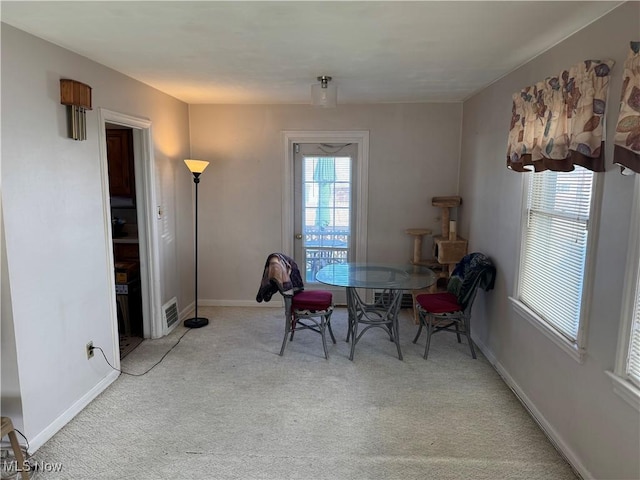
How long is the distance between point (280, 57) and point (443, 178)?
249 centimetres

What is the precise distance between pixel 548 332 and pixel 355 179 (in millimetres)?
2660

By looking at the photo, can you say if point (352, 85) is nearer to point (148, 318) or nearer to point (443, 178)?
point (443, 178)

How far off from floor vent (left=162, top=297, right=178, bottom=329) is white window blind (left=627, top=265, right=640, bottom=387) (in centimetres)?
356

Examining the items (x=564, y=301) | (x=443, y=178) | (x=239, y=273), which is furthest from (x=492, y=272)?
(x=239, y=273)

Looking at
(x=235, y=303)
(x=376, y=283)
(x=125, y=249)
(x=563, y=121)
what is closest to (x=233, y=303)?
(x=235, y=303)

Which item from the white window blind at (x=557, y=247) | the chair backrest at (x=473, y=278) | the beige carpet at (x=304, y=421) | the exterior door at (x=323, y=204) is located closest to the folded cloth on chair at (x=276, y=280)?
the beige carpet at (x=304, y=421)

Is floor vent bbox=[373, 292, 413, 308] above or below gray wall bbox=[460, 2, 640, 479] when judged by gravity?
below

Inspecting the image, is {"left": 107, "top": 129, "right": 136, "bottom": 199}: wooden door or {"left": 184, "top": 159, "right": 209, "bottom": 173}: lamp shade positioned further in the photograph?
{"left": 184, "top": 159, "right": 209, "bottom": 173}: lamp shade

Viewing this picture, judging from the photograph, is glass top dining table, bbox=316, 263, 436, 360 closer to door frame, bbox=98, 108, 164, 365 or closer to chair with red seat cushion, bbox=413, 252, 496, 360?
chair with red seat cushion, bbox=413, 252, 496, 360

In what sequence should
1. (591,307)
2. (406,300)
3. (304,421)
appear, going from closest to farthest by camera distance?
(591,307) → (304,421) → (406,300)

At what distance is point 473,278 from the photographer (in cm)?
334

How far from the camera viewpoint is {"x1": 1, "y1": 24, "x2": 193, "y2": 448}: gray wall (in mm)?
2128

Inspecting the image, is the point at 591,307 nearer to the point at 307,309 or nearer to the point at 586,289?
the point at 586,289

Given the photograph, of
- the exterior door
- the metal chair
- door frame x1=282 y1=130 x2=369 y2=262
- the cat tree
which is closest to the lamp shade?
door frame x1=282 y1=130 x2=369 y2=262
